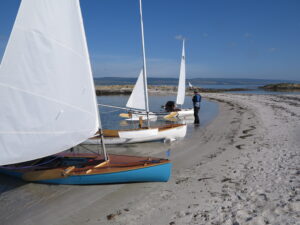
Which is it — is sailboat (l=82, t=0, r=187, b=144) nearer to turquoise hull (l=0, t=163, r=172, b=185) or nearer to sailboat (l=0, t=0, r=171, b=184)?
turquoise hull (l=0, t=163, r=172, b=185)

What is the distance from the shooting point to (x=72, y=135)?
5453mm

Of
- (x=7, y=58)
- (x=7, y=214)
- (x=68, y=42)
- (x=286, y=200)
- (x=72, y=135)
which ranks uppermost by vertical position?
(x=68, y=42)

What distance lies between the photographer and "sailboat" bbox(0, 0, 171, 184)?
4.75 metres

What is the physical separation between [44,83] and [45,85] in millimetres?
49

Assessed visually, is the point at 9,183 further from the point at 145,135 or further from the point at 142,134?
the point at 145,135

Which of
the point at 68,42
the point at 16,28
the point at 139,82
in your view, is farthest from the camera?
the point at 139,82

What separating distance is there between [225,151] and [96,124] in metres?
5.59

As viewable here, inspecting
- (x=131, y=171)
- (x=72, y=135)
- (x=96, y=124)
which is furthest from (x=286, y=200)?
(x=72, y=135)

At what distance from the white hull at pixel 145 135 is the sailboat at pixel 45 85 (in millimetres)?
4547

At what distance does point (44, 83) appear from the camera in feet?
16.5

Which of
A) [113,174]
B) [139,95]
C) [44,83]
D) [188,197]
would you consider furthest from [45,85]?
[139,95]

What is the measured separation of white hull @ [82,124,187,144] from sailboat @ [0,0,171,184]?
455 cm

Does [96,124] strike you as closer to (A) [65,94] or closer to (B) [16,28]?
(A) [65,94]

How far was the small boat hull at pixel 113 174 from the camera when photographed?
593cm
